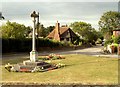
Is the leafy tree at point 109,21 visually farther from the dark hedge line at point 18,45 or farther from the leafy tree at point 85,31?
the dark hedge line at point 18,45

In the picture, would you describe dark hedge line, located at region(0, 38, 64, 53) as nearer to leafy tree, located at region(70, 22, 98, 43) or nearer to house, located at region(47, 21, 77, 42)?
house, located at region(47, 21, 77, 42)

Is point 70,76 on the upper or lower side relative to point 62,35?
lower

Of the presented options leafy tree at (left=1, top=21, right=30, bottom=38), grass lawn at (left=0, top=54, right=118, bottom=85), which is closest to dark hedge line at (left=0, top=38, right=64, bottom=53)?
leafy tree at (left=1, top=21, right=30, bottom=38)

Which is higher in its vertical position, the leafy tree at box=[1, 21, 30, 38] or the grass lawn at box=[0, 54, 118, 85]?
the leafy tree at box=[1, 21, 30, 38]

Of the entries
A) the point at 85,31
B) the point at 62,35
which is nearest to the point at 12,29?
the point at 62,35

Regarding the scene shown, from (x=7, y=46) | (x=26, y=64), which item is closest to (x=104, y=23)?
(x=7, y=46)

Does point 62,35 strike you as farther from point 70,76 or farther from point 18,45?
point 70,76

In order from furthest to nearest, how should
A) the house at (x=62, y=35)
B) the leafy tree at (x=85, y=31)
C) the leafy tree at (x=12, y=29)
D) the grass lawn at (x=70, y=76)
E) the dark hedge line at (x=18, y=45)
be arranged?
the leafy tree at (x=85, y=31), the house at (x=62, y=35), the leafy tree at (x=12, y=29), the dark hedge line at (x=18, y=45), the grass lawn at (x=70, y=76)

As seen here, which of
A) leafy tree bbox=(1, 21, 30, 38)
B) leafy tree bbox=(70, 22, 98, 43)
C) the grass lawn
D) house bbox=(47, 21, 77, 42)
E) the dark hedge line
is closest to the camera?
the grass lawn

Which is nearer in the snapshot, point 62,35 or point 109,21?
point 62,35

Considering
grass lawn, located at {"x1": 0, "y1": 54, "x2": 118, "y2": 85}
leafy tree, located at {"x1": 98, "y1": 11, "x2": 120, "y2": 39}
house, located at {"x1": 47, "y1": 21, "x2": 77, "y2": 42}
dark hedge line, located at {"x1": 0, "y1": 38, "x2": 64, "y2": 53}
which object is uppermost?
leafy tree, located at {"x1": 98, "y1": 11, "x2": 120, "y2": 39}

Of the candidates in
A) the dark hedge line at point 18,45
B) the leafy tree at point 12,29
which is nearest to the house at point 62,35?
the leafy tree at point 12,29

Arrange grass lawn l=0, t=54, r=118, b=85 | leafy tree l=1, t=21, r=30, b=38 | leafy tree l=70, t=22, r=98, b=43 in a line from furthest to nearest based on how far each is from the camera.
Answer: leafy tree l=70, t=22, r=98, b=43, leafy tree l=1, t=21, r=30, b=38, grass lawn l=0, t=54, r=118, b=85

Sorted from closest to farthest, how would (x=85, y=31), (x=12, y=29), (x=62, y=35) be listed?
(x=12, y=29) → (x=62, y=35) → (x=85, y=31)
